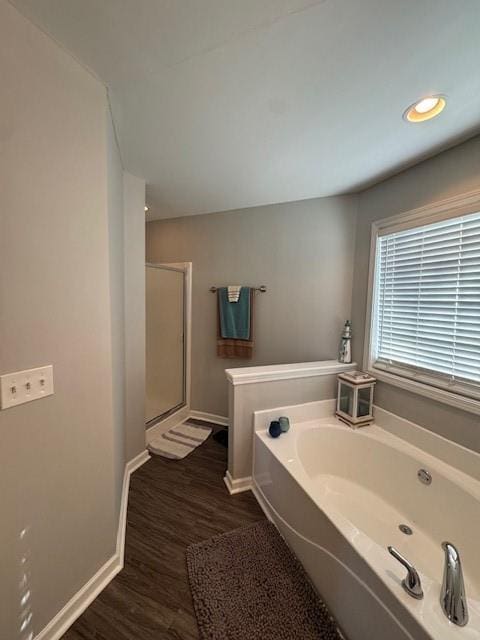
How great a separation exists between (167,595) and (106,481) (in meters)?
0.61

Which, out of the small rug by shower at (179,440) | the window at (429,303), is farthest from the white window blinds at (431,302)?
the small rug by shower at (179,440)

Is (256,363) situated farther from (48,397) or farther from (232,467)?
(48,397)

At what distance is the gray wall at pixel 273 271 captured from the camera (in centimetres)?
227

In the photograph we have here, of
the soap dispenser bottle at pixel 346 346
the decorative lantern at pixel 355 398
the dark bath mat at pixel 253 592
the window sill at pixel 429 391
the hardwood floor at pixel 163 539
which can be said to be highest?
the soap dispenser bottle at pixel 346 346

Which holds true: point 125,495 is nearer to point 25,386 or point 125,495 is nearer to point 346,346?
point 25,386

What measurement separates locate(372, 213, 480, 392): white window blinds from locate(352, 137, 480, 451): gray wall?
15 centimetres

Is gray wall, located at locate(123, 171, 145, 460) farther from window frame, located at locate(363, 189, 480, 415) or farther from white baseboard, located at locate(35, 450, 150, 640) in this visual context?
window frame, located at locate(363, 189, 480, 415)

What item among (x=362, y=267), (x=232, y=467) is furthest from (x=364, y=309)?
(x=232, y=467)

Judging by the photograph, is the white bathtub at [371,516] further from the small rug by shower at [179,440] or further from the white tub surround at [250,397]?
the small rug by shower at [179,440]

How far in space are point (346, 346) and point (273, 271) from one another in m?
0.98

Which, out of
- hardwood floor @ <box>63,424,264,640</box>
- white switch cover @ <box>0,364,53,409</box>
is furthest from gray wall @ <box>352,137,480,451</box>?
white switch cover @ <box>0,364,53,409</box>

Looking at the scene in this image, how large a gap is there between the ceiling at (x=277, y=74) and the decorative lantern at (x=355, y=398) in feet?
5.04

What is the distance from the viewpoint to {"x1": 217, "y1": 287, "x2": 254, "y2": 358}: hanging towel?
2539mm

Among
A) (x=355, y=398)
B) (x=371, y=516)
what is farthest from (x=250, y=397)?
(x=371, y=516)
